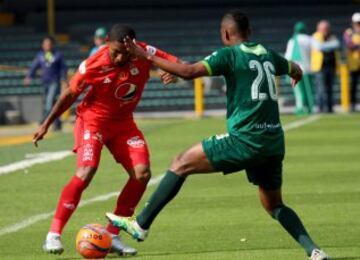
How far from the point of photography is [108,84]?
437 inches

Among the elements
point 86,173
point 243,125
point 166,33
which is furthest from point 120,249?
point 166,33

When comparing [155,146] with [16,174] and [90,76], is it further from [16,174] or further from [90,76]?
[90,76]

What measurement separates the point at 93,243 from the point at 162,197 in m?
0.69

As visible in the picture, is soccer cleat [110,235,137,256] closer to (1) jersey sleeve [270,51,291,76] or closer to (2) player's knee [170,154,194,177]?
(2) player's knee [170,154,194,177]

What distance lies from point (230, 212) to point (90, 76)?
3.01m

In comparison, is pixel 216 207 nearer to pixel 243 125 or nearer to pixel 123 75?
pixel 123 75

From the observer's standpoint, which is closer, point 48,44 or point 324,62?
point 48,44

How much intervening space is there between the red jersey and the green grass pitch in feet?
3.78

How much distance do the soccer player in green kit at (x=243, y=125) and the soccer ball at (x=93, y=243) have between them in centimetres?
57

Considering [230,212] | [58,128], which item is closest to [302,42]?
[58,128]

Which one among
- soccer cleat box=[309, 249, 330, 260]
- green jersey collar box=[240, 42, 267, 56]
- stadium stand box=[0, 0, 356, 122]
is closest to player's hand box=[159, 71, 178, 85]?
green jersey collar box=[240, 42, 267, 56]

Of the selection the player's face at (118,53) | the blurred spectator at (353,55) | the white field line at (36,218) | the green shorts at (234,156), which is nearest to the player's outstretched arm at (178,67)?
the green shorts at (234,156)

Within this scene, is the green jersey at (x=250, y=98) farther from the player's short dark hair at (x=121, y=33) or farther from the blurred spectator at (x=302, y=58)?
the blurred spectator at (x=302, y=58)

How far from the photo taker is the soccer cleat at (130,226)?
33.3 ft
